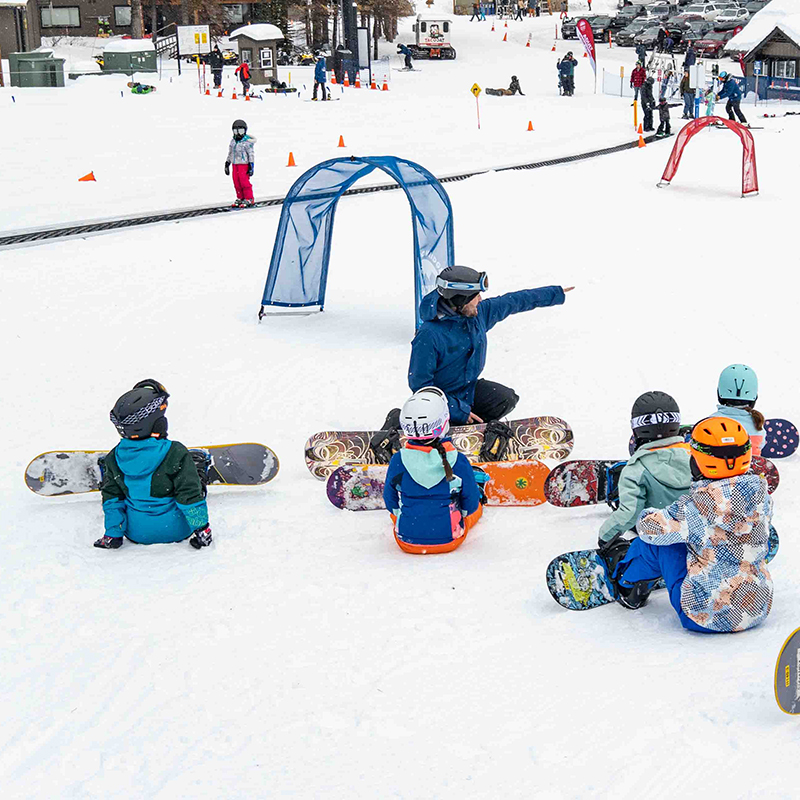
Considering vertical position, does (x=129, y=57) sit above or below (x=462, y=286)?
above

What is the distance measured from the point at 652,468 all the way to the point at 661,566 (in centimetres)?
72

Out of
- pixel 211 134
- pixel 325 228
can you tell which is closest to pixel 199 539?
pixel 325 228

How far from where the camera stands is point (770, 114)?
96.9 ft

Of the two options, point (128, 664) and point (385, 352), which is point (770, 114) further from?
point (128, 664)

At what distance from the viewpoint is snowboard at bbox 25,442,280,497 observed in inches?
262

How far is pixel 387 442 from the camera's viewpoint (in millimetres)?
7012

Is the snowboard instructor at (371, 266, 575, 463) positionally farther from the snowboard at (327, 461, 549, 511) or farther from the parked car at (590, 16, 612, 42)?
the parked car at (590, 16, 612, 42)

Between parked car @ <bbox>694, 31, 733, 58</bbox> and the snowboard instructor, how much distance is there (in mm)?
42701

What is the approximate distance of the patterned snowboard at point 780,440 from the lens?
23.5ft

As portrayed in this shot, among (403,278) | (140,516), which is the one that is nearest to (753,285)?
(403,278)

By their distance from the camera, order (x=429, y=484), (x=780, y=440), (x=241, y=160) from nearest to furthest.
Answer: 1. (x=429, y=484)
2. (x=780, y=440)
3. (x=241, y=160)

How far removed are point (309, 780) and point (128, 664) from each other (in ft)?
4.07

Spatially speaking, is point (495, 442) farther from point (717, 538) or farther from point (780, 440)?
point (717, 538)

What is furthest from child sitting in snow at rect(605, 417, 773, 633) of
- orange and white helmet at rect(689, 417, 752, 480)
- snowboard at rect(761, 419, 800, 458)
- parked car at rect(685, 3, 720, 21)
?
parked car at rect(685, 3, 720, 21)
